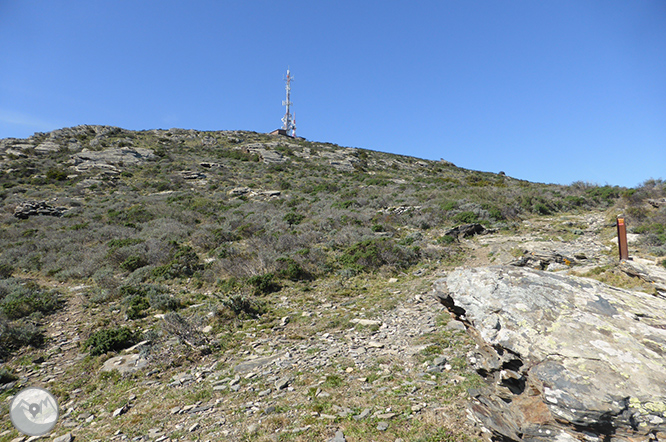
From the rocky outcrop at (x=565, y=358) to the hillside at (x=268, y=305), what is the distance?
79 cm

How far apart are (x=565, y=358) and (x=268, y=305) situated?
788 centimetres

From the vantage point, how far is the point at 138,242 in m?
15.2

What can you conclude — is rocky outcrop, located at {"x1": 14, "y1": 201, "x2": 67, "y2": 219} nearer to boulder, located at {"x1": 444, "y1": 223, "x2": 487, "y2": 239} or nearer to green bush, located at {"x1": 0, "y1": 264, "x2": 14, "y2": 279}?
green bush, located at {"x1": 0, "y1": 264, "x2": 14, "y2": 279}

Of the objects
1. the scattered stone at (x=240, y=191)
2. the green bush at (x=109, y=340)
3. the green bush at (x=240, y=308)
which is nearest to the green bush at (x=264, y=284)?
the green bush at (x=240, y=308)

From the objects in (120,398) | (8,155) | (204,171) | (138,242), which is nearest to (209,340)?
(120,398)

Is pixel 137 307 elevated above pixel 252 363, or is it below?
above

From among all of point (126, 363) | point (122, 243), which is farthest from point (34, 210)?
point (126, 363)

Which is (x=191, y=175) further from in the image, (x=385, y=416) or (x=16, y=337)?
(x=385, y=416)

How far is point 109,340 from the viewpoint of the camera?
24.3 feet

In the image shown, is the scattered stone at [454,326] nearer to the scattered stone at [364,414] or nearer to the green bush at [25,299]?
the scattered stone at [364,414]

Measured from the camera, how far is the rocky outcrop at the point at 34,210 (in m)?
22.6

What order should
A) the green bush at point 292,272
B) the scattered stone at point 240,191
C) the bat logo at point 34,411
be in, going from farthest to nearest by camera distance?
the scattered stone at point 240,191 < the green bush at point 292,272 < the bat logo at point 34,411

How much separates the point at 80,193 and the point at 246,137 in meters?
39.3

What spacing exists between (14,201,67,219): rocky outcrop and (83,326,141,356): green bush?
2248 cm
